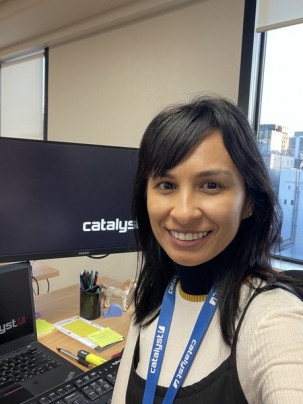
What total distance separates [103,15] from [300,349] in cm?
231

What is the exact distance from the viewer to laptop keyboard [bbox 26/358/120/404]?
768 mm

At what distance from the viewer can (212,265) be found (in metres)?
0.68

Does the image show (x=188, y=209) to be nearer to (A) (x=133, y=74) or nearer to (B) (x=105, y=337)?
(B) (x=105, y=337)

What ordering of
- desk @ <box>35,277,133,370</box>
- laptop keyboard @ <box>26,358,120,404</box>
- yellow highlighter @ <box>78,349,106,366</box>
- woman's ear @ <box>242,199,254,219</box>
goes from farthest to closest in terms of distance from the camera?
desk @ <box>35,277,133,370</box>
yellow highlighter @ <box>78,349,106,366</box>
laptop keyboard @ <box>26,358,120,404</box>
woman's ear @ <box>242,199,254,219</box>

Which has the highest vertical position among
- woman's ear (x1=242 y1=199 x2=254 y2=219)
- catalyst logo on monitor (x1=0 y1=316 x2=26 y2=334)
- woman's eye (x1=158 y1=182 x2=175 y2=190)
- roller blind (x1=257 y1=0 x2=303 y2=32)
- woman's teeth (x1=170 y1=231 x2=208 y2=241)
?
roller blind (x1=257 y1=0 x2=303 y2=32)

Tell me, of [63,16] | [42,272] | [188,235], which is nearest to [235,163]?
[188,235]

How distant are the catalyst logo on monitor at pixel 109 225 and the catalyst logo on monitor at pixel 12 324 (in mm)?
332

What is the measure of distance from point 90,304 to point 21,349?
304mm

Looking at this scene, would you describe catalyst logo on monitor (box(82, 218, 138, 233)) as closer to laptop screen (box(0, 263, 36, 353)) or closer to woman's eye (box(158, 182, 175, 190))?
laptop screen (box(0, 263, 36, 353))

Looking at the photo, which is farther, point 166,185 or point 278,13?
point 278,13

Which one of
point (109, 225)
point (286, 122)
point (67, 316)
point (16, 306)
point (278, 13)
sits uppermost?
point (278, 13)

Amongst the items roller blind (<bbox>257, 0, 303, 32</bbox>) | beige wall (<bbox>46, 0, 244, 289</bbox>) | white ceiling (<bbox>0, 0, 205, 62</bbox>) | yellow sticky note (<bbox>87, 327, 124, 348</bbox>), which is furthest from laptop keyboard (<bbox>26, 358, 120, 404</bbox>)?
white ceiling (<bbox>0, 0, 205, 62</bbox>)

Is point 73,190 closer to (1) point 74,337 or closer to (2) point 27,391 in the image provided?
(1) point 74,337

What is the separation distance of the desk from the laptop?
0.06 m
